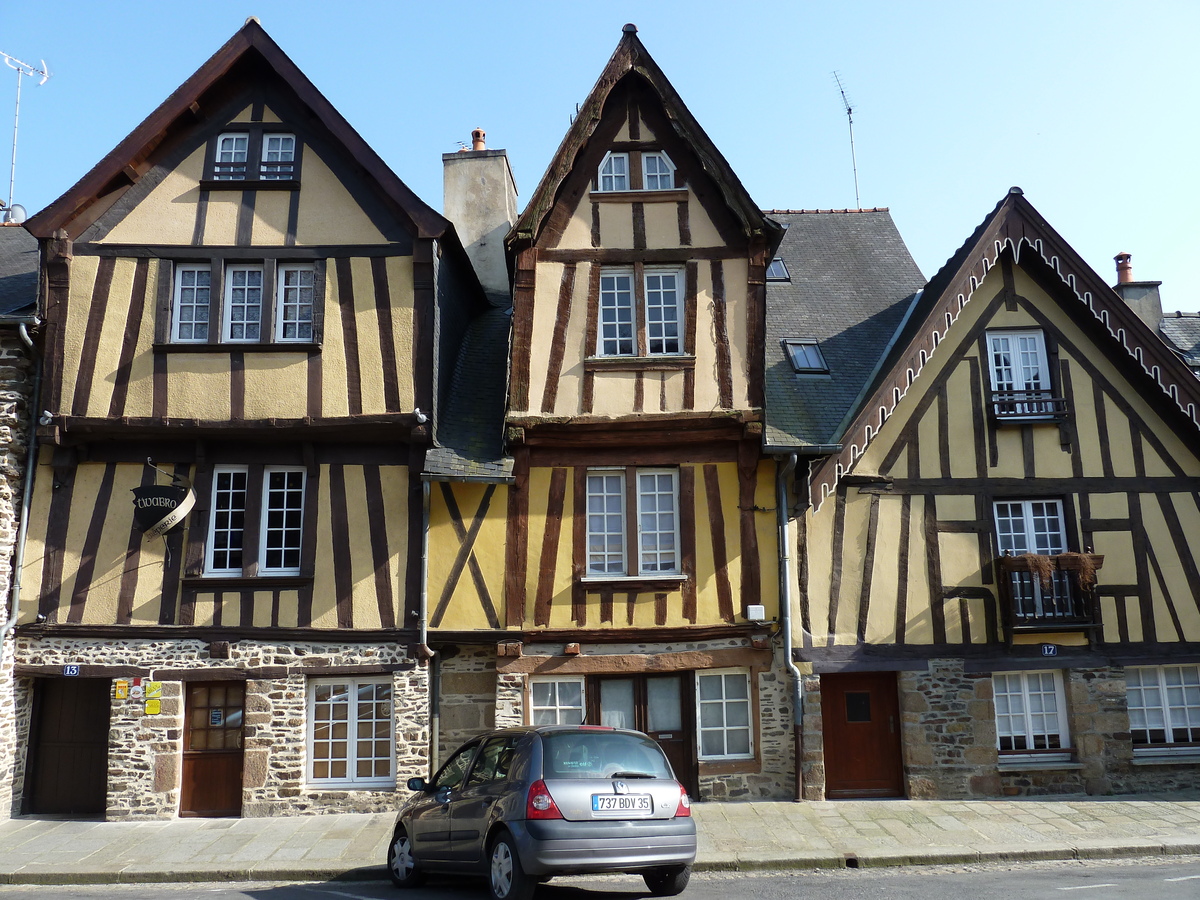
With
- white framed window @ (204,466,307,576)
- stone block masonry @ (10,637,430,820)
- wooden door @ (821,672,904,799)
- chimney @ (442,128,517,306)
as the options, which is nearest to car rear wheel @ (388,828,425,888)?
stone block masonry @ (10,637,430,820)

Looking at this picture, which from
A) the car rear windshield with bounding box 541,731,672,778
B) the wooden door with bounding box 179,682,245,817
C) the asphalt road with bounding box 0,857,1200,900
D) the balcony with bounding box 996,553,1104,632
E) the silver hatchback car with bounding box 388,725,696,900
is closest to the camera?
the silver hatchback car with bounding box 388,725,696,900

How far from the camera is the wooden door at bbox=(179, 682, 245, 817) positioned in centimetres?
1212

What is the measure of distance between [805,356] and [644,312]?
10.7 feet

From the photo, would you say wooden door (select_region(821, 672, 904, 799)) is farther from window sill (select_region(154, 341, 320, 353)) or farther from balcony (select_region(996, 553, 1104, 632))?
window sill (select_region(154, 341, 320, 353))

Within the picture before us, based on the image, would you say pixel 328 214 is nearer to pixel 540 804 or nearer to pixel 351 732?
pixel 351 732

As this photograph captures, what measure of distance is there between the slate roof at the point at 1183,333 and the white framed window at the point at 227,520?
1502cm

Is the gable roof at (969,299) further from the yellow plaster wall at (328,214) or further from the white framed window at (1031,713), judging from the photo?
the yellow plaster wall at (328,214)

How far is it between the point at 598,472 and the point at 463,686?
10.8ft

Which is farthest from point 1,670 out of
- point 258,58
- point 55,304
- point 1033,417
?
point 1033,417

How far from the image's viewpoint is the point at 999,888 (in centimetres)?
826

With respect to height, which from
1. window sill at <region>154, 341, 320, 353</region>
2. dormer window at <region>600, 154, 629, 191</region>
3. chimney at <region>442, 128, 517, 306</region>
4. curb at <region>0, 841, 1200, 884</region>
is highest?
chimney at <region>442, 128, 517, 306</region>

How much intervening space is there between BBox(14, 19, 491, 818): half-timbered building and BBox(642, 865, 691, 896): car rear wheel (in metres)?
4.86

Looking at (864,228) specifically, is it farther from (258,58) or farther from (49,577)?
(49,577)

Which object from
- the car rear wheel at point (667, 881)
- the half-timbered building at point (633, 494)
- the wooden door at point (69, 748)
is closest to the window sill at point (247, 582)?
the half-timbered building at point (633, 494)
